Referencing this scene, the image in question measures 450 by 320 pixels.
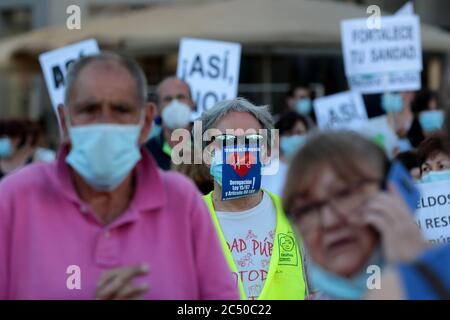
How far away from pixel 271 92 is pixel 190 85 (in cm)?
924

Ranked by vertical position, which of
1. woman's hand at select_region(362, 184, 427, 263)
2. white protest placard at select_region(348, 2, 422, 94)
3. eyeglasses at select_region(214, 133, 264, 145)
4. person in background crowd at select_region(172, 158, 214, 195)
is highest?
woman's hand at select_region(362, 184, 427, 263)

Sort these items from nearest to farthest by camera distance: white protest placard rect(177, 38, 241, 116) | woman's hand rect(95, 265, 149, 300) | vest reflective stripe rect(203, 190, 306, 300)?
woman's hand rect(95, 265, 149, 300) → vest reflective stripe rect(203, 190, 306, 300) → white protest placard rect(177, 38, 241, 116)

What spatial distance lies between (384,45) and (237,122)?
494 centimetres

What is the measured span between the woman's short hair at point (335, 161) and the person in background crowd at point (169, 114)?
4.15 m

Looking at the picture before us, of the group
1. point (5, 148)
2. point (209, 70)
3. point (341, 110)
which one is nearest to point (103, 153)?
point (209, 70)

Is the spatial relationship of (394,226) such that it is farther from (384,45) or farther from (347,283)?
(384,45)

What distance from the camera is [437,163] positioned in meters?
5.05

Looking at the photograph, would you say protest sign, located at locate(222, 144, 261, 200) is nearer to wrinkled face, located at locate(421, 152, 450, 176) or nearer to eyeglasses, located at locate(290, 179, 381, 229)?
wrinkled face, located at locate(421, 152, 450, 176)

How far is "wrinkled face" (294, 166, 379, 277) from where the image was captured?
229cm

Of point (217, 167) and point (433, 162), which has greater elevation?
point (217, 167)

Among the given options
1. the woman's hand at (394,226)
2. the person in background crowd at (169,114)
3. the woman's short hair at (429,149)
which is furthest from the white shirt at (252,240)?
the person in background crowd at (169,114)

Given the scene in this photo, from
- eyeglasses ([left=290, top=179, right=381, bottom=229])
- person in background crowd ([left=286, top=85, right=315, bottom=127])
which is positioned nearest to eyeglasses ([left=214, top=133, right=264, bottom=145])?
eyeglasses ([left=290, top=179, right=381, bottom=229])

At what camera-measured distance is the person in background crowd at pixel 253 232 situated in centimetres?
398

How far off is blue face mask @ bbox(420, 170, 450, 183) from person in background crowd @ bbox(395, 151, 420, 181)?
345 millimetres
